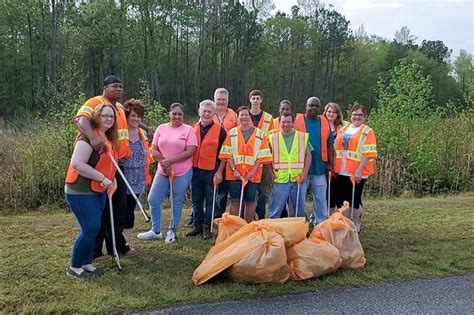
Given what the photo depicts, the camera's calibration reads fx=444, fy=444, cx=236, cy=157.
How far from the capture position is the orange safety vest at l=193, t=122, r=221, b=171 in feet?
18.6

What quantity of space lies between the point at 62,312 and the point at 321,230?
107 inches

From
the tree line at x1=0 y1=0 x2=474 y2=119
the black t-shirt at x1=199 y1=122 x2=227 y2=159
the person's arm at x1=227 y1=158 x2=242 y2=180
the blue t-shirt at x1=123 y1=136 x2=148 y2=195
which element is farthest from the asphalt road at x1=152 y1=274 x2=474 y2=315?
the tree line at x1=0 y1=0 x2=474 y2=119

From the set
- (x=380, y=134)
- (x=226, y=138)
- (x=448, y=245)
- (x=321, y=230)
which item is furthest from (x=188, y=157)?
(x=380, y=134)

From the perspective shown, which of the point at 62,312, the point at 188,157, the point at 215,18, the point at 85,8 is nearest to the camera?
the point at 62,312

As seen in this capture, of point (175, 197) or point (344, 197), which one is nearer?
point (175, 197)

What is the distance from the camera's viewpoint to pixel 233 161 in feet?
18.5

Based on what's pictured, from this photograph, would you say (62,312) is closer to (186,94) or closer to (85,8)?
(85,8)

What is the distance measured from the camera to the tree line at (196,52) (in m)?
32.9

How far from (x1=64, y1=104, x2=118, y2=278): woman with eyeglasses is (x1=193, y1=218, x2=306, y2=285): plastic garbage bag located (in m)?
1.12

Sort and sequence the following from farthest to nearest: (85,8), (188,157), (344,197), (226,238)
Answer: (85,8) < (344,197) < (188,157) < (226,238)

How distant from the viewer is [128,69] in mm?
39062

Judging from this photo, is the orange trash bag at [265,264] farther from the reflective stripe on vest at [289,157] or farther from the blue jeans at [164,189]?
the blue jeans at [164,189]

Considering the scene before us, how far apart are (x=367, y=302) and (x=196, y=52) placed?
4068 cm

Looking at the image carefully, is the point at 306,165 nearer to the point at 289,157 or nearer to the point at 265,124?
the point at 289,157
